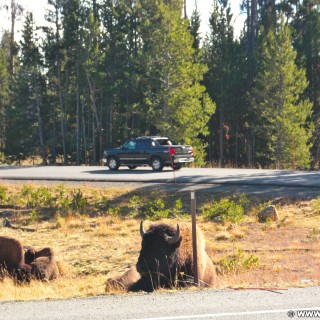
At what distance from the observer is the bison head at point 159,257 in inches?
369

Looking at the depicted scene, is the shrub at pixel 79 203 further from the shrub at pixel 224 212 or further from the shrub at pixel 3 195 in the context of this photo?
the shrub at pixel 224 212

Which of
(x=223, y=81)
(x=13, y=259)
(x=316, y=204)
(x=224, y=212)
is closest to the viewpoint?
(x=13, y=259)

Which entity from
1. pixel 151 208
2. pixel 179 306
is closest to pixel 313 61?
pixel 151 208

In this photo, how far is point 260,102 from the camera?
45812mm

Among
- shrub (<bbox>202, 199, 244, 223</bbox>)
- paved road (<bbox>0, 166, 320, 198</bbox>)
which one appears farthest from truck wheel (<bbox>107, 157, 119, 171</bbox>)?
shrub (<bbox>202, 199, 244, 223</bbox>)

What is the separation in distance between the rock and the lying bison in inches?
348

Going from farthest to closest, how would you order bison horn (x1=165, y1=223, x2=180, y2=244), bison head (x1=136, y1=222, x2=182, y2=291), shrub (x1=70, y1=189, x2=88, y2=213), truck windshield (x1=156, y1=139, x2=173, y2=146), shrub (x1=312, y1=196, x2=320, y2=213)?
truck windshield (x1=156, y1=139, x2=173, y2=146)
shrub (x1=70, y1=189, x2=88, y2=213)
shrub (x1=312, y1=196, x2=320, y2=213)
bison horn (x1=165, y1=223, x2=180, y2=244)
bison head (x1=136, y1=222, x2=182, y2=291)

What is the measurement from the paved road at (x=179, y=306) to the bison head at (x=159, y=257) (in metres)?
0.61

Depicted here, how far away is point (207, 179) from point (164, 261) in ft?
51.1

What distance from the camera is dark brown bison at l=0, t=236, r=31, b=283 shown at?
1219 centimetres

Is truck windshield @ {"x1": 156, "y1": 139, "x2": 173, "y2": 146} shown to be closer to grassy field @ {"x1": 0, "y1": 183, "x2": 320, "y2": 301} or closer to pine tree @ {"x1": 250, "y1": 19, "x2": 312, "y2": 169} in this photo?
grassy field @ {"x1": 0, "y1": 183, "x2": 320, "y2": 301}

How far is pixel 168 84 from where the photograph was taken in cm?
4438

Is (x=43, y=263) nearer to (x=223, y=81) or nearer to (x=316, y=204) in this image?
(x=316, y=204)

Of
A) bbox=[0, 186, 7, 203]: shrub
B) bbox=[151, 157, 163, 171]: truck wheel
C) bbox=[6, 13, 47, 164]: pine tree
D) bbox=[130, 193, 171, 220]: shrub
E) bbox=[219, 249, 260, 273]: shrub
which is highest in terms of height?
bbox=[6, 13, 47, 164]: pine tree
